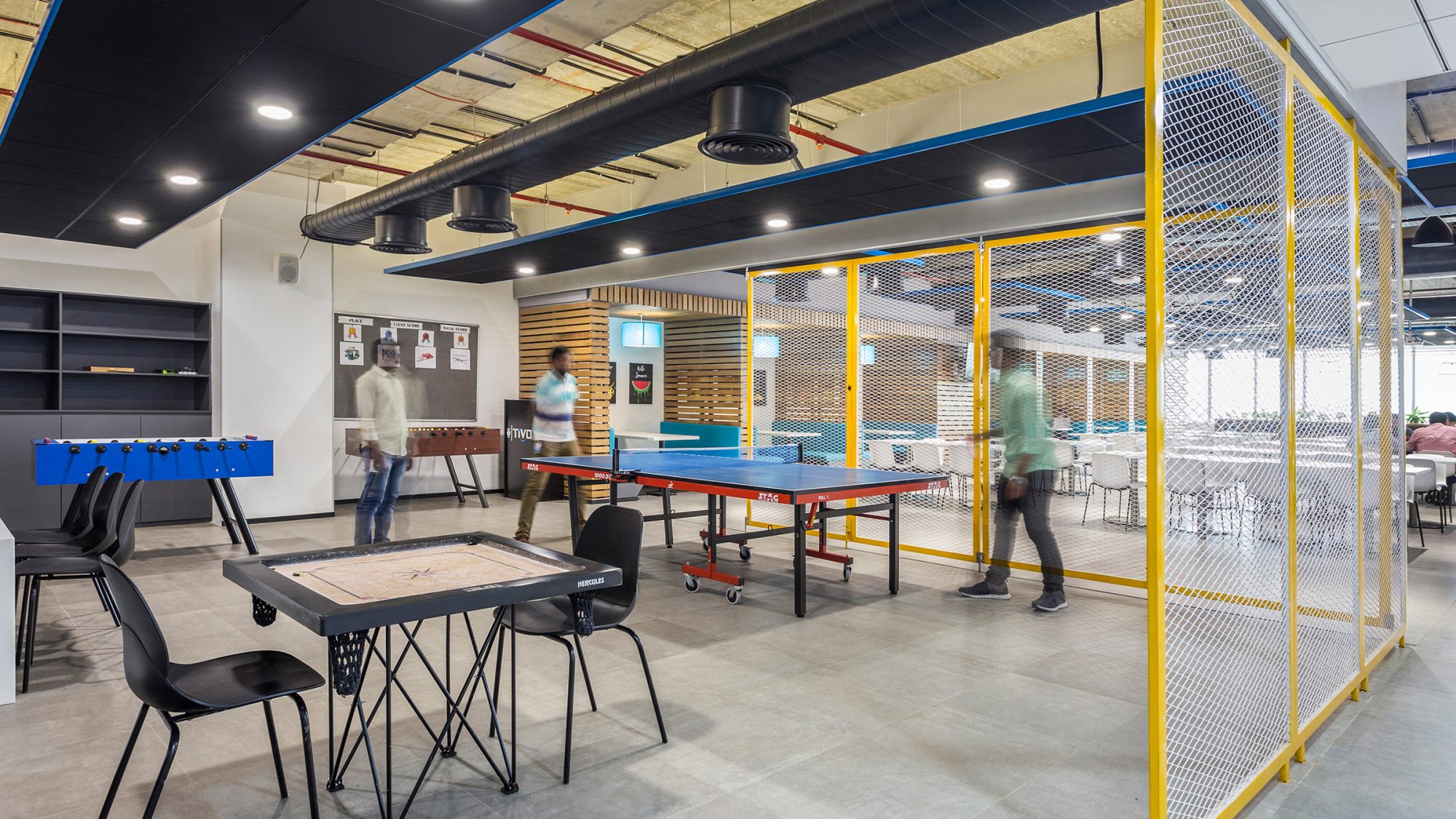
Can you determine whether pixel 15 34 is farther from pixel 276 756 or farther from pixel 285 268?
pixel 276 756

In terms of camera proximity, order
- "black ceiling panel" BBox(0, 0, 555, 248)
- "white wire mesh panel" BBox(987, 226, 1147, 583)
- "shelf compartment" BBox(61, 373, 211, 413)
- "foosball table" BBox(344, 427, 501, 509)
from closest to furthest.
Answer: "black ceiling panel" BBox(0, 0, 555, 248), "white wire mesh panel" BBox(987, 226, 1147, 583), "shelf compartment" BBox(61, 373, 211, 413), "foosball table" BBox(344, 427, 501, 509)

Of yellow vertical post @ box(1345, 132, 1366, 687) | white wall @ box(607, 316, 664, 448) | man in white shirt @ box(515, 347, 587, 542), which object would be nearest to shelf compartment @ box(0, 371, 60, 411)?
man in white shirt @ box(515, 347, 587, 542)

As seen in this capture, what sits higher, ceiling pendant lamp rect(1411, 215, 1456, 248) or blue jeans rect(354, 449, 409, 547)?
ceiling pendant lamp rect(1411, 215, 1456, 248)

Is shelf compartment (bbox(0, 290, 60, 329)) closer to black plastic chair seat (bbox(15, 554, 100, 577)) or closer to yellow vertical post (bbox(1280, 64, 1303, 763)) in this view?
black plastic chair seat (bbox(15, 554, 100, 577))

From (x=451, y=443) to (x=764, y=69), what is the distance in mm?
6840

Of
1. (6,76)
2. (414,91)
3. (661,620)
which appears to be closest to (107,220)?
(6,76)

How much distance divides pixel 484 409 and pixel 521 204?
2.80 meters

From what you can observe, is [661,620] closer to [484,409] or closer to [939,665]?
[939,665]

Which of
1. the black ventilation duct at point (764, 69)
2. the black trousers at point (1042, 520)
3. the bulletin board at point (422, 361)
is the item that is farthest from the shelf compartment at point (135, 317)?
the black trousers at point (1042, 520)

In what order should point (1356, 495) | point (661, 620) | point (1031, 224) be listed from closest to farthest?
point (1356, 495)
point (661, 620)
point (1031, 224)

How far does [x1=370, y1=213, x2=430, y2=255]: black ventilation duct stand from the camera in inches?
292

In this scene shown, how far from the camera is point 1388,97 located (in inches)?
182

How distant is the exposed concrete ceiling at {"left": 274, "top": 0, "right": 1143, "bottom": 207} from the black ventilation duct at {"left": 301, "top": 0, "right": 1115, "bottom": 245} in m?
0.62

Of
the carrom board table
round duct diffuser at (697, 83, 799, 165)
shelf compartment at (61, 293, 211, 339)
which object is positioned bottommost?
the carrom board table
